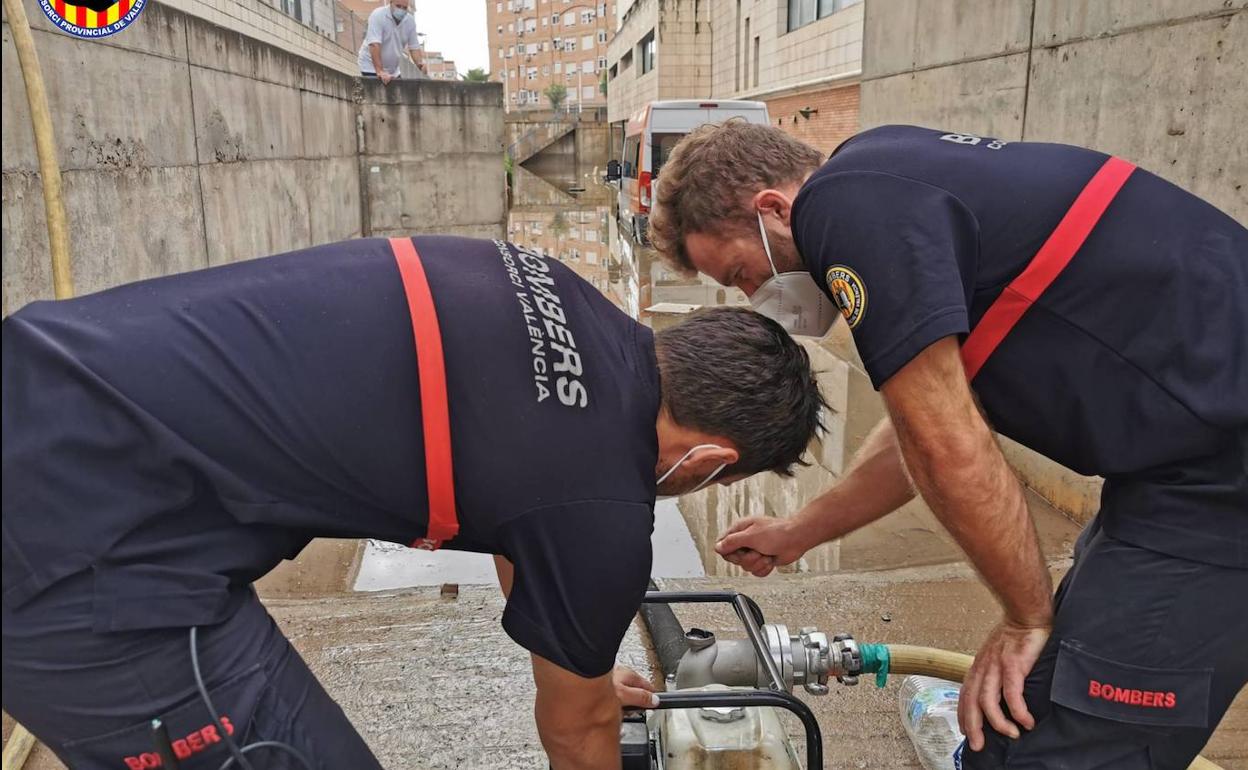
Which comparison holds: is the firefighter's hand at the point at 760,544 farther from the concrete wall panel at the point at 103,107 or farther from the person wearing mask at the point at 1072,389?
the concrete wall panel at the point at 103,107

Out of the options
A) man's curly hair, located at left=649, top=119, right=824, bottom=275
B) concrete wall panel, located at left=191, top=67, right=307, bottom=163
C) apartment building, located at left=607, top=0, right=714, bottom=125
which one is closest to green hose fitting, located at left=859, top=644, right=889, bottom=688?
man's curly hair, located at left=649, top=119, right=824, bottom=275

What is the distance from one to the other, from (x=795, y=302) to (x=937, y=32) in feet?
16.1

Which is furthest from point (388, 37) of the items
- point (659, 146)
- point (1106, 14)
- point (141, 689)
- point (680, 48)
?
point (680, 48)

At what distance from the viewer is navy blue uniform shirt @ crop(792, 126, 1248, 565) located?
149 cm

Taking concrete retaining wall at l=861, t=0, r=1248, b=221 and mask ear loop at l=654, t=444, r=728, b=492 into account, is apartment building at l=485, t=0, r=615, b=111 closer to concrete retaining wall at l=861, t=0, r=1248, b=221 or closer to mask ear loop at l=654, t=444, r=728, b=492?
concrete retaining wall at l=861, t=0, r=1248, b=221

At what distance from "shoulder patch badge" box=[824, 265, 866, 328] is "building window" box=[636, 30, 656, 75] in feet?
112

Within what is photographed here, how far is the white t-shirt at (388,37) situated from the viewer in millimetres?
11062

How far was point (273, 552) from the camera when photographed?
4.55 ft

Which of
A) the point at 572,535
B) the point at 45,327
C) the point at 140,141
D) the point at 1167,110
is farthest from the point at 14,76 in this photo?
the point at 1167,110

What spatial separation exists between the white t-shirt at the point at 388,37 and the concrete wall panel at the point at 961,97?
632cm

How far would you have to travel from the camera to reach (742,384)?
61.3 inches

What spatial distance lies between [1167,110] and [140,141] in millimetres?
5108

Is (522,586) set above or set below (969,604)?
above

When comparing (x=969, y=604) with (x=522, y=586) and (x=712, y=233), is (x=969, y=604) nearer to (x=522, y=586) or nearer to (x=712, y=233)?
(x=712, y=233)
